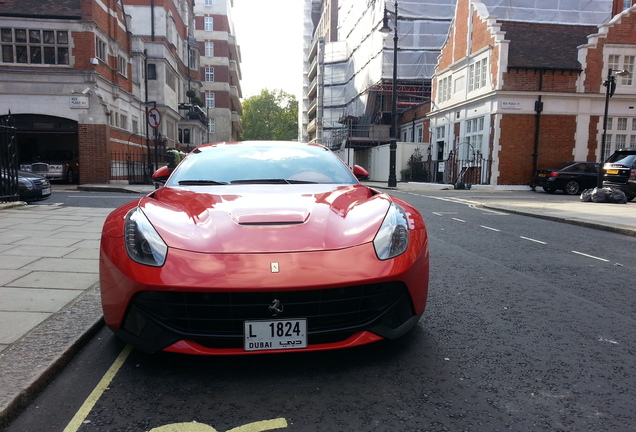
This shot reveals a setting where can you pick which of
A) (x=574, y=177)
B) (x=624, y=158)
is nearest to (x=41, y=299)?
(x=624, y=158)

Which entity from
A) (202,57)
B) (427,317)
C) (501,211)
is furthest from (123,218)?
(202,57)

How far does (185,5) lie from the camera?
44.0 m

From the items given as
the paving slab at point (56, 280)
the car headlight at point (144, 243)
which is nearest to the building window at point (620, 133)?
the paving slab at point (56, 280)

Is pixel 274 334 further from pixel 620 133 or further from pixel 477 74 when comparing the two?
pixel 620 133

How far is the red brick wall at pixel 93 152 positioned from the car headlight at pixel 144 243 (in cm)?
2126

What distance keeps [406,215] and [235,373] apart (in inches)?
59.0

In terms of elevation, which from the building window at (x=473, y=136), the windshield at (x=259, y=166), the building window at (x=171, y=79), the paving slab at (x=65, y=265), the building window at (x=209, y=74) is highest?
the building window at (x=209, y=74)

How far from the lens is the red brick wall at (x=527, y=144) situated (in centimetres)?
2483

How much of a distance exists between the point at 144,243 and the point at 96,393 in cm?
83

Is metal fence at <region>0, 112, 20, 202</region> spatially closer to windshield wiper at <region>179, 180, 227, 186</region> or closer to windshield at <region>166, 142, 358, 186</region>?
windshield at <region>166, 142, 358, 186</region>

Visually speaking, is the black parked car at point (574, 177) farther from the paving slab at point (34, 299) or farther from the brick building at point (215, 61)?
the brick building at point (215, 61)

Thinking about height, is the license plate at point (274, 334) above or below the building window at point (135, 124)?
below

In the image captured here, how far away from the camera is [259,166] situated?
13.7 ft

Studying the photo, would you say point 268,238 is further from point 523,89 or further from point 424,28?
point 424,28
